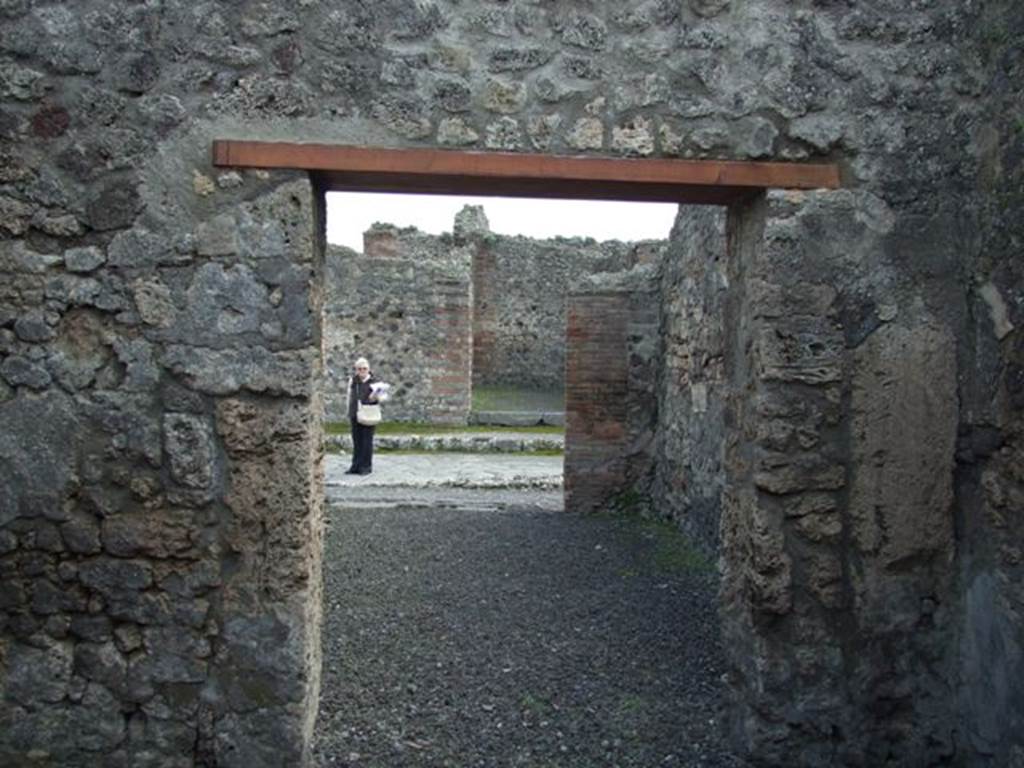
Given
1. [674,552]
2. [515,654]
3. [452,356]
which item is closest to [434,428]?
[452,356]

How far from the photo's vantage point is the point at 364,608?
6.00 m

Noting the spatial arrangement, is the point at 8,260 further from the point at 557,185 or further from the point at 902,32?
the point at 902,32

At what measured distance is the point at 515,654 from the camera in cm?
518

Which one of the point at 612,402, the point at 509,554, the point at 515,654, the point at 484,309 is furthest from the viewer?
the point at 484,309

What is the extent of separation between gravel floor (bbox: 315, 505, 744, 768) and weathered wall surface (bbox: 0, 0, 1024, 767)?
2.14ft

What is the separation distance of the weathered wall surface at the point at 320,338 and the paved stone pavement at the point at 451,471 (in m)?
6.49

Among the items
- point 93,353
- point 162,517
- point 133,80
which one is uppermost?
point 133,80

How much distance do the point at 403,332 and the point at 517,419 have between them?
8.12 ft

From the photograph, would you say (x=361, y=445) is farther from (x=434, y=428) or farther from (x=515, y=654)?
(x=515, y=654)

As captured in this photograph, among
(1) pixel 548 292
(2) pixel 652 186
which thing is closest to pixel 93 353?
(2) pixel 652 186

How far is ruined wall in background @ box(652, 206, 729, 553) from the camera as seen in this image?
7.16 meters

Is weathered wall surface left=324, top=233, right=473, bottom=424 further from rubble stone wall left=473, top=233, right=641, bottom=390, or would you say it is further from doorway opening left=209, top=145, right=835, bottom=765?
doorway opening left=209, top=145, right=835, bottom=765

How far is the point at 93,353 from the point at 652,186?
2.14 meters

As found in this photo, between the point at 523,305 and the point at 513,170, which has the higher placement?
the point at 523,305
